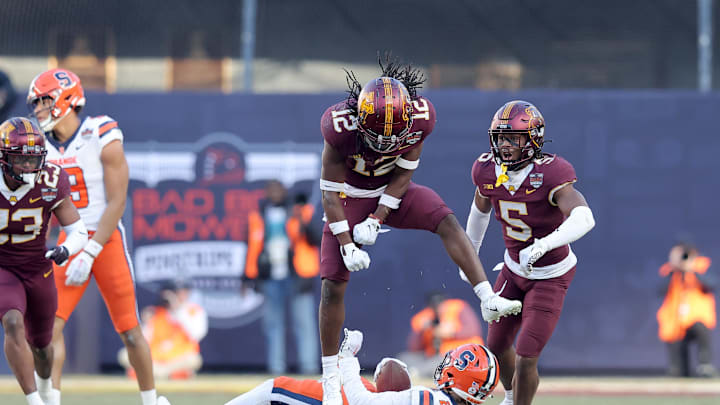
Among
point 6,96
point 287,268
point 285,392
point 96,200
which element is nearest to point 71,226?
point 96,200

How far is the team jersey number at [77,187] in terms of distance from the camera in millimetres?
6668

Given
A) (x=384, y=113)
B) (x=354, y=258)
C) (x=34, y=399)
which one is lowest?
(x=34, y=399)

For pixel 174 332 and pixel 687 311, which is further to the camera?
pixel 174 332

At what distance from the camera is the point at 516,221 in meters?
6.34

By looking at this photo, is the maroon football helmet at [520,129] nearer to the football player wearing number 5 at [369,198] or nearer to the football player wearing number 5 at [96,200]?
the football player wearing number 5 at [369,198]

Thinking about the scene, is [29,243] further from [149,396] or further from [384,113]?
[384,113]

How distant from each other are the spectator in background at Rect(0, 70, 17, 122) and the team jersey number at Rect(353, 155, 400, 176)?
562 cm

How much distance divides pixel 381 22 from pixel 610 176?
2770 mm

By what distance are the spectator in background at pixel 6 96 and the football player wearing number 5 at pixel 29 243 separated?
14.8 feet

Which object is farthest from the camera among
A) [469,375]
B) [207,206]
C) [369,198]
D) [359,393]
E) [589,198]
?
[207,206]

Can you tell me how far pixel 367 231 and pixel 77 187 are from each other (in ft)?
6.32

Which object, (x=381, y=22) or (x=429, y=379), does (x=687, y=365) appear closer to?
(x=429, y=379)

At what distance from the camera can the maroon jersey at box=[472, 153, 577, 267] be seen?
245 inches

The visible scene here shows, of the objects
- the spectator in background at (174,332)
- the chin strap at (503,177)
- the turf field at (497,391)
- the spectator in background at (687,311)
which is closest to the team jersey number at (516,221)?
the chin strap at (503,177)
